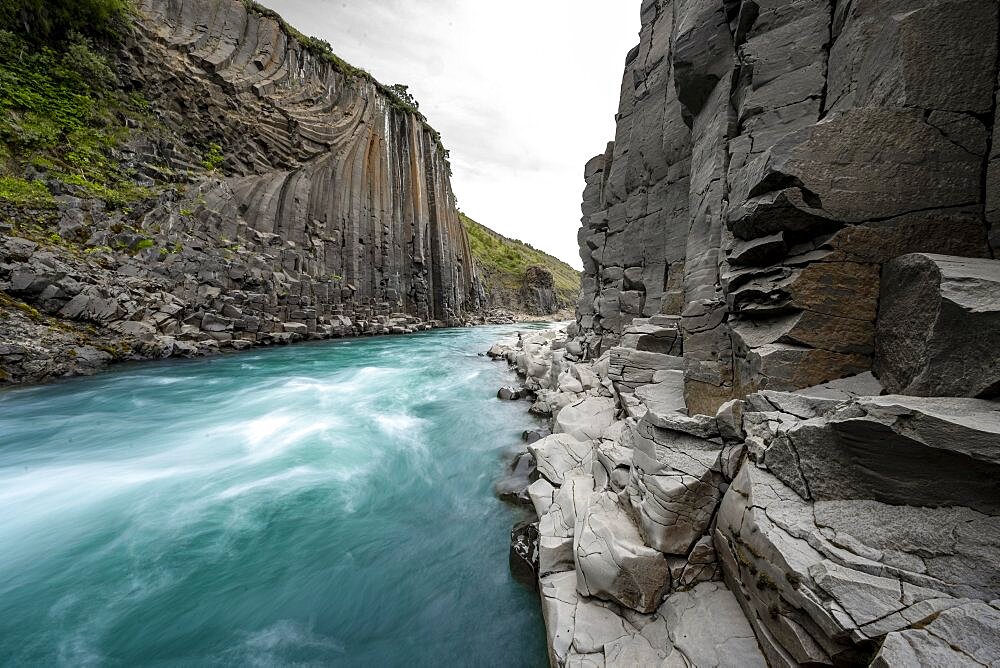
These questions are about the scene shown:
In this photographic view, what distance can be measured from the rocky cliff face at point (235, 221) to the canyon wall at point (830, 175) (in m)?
21.0

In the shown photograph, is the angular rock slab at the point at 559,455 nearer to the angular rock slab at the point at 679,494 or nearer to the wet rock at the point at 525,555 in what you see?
the wet rock at the point at 525,555

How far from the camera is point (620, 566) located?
3129 mm

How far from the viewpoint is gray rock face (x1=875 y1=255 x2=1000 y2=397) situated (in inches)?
87.9

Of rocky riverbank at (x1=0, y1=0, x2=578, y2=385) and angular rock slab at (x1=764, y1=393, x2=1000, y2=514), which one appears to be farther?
rocky riverbank at (x1=0, y1=0, x2=578, y2=385)

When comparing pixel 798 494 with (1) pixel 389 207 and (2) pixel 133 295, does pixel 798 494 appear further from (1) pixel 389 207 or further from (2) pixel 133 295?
(1) pixel 389 207

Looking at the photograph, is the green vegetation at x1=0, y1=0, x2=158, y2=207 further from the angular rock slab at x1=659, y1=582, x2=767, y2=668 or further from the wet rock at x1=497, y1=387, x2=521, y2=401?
the angular rock slab at x1=659, y1=582, x2=767, y2=668

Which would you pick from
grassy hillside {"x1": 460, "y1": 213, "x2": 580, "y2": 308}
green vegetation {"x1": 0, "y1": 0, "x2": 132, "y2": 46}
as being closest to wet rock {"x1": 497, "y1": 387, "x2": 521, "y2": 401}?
green vegetation {"x1": 0, "y1": 0, "x2": 132, "y2": 46}

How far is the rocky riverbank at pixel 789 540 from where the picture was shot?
6.05 feet

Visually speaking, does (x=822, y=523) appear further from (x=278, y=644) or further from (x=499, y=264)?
(x=499, y=264)

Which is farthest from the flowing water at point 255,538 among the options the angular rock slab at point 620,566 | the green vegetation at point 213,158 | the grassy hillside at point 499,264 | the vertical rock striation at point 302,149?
the grassy hillside at point 499,264

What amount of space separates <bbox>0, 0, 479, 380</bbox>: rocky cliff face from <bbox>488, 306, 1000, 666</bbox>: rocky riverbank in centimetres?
1962

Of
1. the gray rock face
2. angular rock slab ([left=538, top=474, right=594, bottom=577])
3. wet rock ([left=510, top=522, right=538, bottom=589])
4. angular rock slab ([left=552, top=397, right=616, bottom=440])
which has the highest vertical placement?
the gray rock face

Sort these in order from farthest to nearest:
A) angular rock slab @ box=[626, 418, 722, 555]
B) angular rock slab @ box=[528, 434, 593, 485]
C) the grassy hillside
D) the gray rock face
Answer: the grassy hillside → angular rock slab @ box=[528, 434, 593, 485] → angular rock slab @ box=[626, 418, 722, 555] → the gray rock face

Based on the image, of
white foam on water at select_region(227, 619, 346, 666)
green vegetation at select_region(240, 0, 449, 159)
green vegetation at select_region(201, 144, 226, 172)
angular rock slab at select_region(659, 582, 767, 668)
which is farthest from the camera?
green vegetation at select_region(240, 0, 449, 159)
